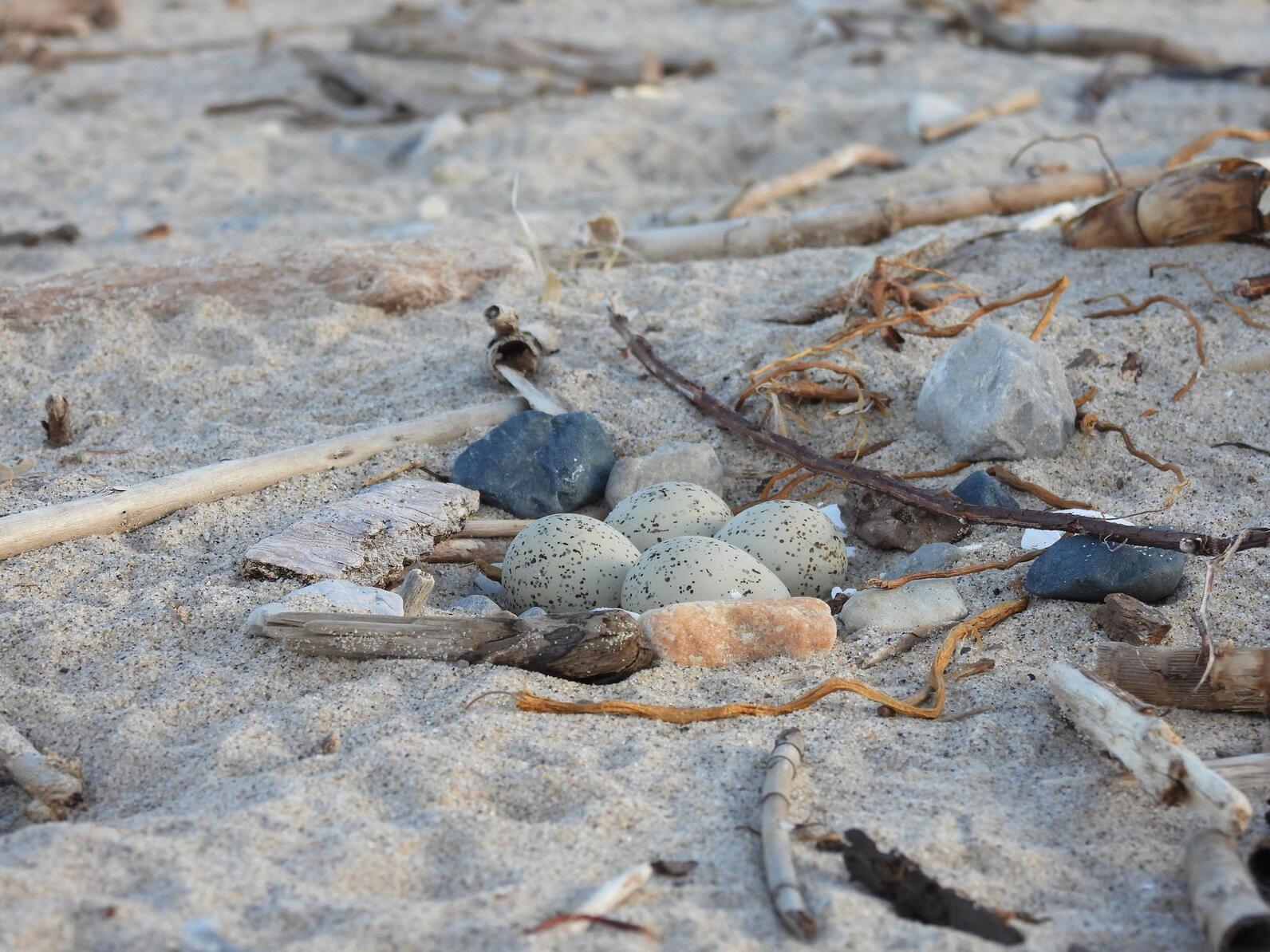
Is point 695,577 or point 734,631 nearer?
point 734,631

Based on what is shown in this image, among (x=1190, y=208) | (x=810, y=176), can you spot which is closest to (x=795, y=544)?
(x=1190, y=208)

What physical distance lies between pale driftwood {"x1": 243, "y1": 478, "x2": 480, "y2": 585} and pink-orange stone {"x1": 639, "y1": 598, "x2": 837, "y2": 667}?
82 cm

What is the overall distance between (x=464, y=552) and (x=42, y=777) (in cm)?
139

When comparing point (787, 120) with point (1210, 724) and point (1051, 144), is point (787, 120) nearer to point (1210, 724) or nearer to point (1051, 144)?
point (1051, 144)

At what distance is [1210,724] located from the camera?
8.59 feet

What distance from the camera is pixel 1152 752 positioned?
2.31 m

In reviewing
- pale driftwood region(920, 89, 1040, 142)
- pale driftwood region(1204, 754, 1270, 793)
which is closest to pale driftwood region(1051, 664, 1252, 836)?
pale driftwood region(1204, 754, 1270, 793)

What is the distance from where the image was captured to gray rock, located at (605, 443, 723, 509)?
12.5 ft

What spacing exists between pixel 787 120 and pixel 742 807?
5.75 meters

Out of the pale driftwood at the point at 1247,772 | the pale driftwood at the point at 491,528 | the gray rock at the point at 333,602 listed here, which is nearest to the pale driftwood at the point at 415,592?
the gray rock at the point at 333,602

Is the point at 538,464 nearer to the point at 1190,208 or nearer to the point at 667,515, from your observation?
the point at 667,515

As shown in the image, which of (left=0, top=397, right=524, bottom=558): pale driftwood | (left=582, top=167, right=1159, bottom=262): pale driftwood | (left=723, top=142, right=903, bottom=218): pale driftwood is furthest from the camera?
(left=723, top=142, right=903, bottom=218): pale driftwood

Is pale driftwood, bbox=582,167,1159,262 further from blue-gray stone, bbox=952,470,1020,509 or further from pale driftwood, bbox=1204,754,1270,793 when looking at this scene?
pale driftwood, bbox=1204,754,1270,793

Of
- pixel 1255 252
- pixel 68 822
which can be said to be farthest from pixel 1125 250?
pixel 68 822
